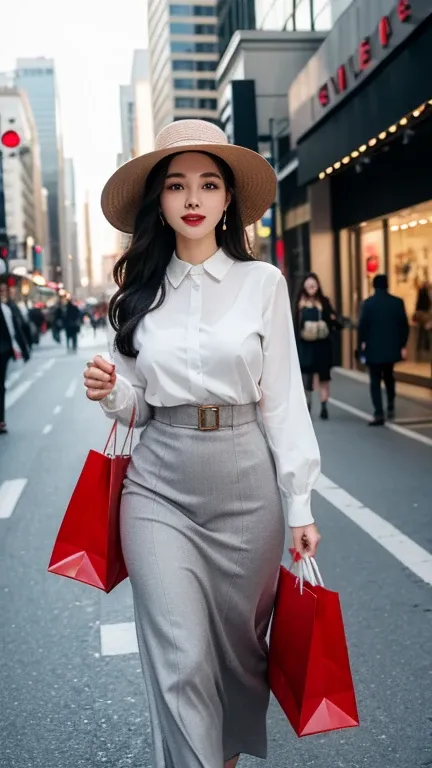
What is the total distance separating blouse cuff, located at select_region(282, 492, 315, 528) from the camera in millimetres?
2664

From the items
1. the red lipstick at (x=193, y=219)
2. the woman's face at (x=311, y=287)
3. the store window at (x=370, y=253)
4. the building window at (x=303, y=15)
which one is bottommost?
the woman's face at (x=311, y=287)

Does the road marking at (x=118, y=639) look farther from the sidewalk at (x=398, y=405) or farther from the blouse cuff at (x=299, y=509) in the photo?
the sidewalk at (x=398, y=405)

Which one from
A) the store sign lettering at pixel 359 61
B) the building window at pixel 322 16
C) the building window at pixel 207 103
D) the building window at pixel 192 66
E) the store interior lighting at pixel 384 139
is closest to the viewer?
the store sign lettering at pixel 359 61

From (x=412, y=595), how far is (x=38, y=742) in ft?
7.51

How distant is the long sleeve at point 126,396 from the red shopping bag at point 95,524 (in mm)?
126

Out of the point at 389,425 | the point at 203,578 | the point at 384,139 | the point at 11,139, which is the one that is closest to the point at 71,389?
the point at 11,139

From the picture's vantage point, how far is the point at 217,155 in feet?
9.11

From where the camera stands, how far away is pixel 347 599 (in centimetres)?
509

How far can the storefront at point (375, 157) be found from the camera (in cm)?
1232

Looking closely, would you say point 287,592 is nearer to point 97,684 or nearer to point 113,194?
point 113,194

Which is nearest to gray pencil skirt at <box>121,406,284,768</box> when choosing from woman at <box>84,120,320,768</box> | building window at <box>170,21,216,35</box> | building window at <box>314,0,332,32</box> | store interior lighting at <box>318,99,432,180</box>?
woman at <box>84,120,320,768</box>

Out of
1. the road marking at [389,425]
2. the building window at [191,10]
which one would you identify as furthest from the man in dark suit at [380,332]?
the building window at [191,10]

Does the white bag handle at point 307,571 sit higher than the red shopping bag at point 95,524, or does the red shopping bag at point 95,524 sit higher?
the red shopping bag at point 95,524

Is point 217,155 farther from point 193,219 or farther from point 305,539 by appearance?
point 305,539
